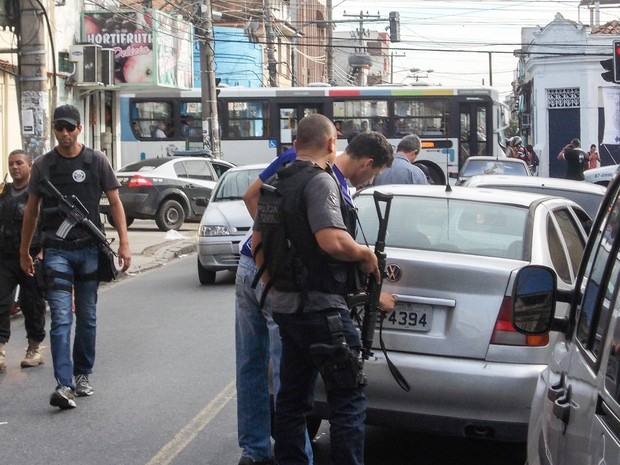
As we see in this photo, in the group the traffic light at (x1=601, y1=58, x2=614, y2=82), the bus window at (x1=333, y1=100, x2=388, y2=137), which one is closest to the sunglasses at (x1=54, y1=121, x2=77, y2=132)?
the traffic light at (x1=601, y1=58, x2=614, y2=82)

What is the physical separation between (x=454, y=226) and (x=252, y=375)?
1530 mm

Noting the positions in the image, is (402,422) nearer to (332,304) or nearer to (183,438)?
(332,304)

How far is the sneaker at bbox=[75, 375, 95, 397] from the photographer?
7.87 metres

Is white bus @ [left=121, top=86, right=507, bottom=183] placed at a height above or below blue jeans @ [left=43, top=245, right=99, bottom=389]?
above

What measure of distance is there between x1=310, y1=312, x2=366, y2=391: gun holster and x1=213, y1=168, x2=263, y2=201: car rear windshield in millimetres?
10762

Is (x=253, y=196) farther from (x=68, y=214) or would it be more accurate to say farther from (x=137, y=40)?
(x=137, y=40)

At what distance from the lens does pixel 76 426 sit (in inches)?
280

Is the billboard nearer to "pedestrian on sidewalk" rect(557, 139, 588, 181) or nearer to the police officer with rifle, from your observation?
"pedestrian on sidewalk" rect(557, 139, 588, 181)

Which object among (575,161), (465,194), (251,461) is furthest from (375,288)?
(575,161)

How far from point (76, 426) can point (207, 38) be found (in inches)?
856

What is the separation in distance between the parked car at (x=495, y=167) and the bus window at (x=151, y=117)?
1169 cm

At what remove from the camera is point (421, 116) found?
3131cm

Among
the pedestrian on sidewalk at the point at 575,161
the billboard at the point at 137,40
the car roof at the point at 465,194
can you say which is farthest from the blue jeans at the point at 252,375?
the billboard at the point at 137,40

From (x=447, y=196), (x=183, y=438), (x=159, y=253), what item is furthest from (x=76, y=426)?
(x=159, y=253)
